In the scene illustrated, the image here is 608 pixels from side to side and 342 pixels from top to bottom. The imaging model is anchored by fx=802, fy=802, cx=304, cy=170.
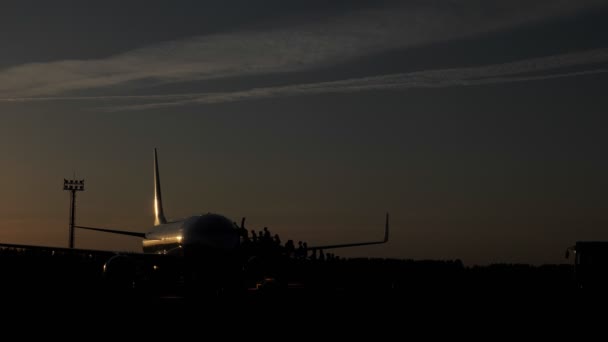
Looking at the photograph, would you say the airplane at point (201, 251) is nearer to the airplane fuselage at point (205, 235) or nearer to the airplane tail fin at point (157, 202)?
the airplane fuselage at point (205, 235)

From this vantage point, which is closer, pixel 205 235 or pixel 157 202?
pixel 205 235

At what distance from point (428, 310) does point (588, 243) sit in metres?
31.5

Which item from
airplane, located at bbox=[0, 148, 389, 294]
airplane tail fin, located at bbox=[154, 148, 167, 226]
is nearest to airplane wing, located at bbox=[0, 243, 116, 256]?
airplane, located at bbox=[0, 148, 389, 294]

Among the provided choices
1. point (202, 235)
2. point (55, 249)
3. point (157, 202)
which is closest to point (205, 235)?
point (202, 235)

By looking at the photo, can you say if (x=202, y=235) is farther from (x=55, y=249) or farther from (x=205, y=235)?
(x=55, y=249)

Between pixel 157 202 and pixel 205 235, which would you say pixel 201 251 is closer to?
pixel 205 235

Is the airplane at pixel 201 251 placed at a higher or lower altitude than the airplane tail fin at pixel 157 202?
lower

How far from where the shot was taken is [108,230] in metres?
74.7

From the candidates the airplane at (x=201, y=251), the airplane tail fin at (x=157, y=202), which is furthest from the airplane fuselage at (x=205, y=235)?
the airplane tail fin at (x=157, y=202)

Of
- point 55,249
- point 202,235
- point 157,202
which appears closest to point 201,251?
point 202,235

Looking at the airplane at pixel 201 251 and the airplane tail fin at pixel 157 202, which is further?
the airplane tail fin at pixel 157 202

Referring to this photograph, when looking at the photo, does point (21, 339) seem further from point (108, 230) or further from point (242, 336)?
point (108, 230)

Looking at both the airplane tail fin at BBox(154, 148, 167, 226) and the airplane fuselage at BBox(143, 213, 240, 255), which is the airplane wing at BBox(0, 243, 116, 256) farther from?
the airplane tail fin at BBox(154, 148, 167, 226)

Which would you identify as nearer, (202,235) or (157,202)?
(202,235)
